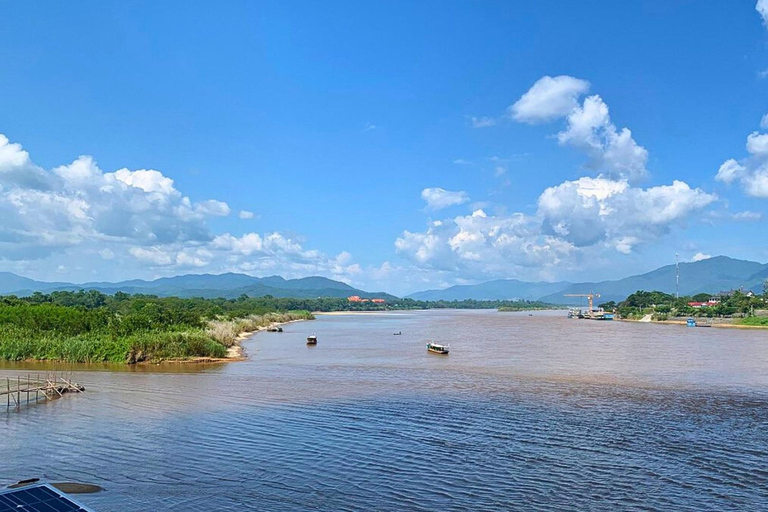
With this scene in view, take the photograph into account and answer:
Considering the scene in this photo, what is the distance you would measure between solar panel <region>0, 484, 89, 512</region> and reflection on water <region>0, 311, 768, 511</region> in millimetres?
5122

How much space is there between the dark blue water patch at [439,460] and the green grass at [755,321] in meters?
87.7

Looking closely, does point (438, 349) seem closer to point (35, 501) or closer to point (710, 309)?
point (35, 501)

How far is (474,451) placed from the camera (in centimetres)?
1719

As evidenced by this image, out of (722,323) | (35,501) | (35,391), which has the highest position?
(35,501)

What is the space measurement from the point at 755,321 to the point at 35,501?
4542 inches

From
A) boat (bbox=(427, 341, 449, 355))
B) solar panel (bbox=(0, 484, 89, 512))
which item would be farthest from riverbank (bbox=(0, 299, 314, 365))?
solar panel (bbox=(0, 484, 89, 512))

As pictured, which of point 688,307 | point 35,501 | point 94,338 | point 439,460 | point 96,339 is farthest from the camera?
point 688,307

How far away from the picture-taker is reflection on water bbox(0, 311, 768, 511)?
1351cm

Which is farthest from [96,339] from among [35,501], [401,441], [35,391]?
[35,501]

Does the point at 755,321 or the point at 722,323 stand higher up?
the point at 755,321

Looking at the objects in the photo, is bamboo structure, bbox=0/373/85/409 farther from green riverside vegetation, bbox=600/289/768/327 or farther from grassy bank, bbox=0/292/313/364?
green riverside vegetation, bbox=600/289/768/327

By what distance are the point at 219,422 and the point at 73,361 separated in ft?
77.2

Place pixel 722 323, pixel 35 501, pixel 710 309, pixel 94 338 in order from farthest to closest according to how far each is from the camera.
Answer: pixel 710 309 < pixel 722 323 < pixel 94 338 < pixel 35 501

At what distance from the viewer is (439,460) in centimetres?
1627
